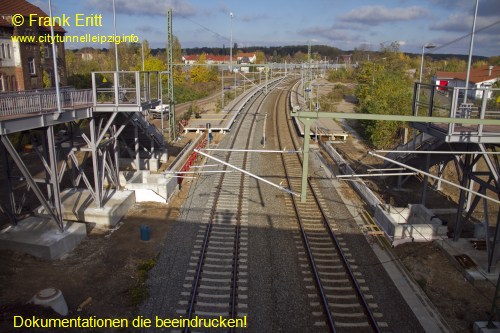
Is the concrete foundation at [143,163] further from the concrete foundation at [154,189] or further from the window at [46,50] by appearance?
the window at [46,50]

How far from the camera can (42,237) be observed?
12.8 m

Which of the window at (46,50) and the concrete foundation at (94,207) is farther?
the window at (46,50)

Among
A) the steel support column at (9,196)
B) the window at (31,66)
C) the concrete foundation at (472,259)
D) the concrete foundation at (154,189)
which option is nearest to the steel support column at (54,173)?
the steel support column at (9,196)

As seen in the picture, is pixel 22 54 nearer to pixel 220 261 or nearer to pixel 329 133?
pixel 329 133

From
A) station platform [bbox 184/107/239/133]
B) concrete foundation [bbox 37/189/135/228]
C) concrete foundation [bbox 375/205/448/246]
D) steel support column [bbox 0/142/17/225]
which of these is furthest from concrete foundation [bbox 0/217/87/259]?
station platform [bbox 184/107/239/133]

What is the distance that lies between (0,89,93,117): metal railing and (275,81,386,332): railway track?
30.4 feet

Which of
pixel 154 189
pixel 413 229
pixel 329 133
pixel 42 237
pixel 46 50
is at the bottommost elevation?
pixel 42 237

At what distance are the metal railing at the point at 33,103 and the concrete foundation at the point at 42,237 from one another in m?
3.89

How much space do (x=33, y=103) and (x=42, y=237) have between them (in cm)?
427

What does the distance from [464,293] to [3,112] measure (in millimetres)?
13651

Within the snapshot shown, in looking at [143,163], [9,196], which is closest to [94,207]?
[9,196]

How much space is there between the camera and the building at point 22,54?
36438mm

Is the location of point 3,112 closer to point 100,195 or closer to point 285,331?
point 100,195

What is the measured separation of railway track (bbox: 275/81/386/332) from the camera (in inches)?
368
